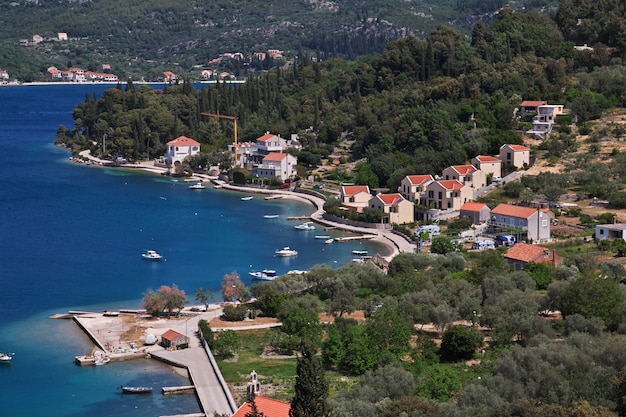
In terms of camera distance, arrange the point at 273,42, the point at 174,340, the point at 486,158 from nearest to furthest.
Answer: the point at 174,340 → the point at 486,158 → the point at 273,42

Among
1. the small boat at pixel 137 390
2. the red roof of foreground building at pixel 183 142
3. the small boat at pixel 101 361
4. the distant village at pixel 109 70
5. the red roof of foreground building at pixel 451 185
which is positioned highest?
the distant village at pixel 109 70

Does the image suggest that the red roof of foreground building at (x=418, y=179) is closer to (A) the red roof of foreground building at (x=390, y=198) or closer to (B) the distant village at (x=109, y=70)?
(A) the red roof of foreground building at (x=390, y=198)

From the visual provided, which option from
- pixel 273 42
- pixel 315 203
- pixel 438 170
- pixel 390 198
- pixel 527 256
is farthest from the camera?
pixel 273 42

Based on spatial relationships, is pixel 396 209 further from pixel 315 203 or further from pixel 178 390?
pixel 178 390

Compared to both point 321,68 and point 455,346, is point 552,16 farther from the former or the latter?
point 455,346

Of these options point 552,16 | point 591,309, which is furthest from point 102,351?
point 552,16

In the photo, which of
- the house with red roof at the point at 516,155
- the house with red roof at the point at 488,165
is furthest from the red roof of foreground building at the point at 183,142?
the house with red roof at the point at 516,155

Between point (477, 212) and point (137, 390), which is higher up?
point (477, 212)

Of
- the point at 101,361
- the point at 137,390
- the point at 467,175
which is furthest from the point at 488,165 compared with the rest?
the point at 137,390
